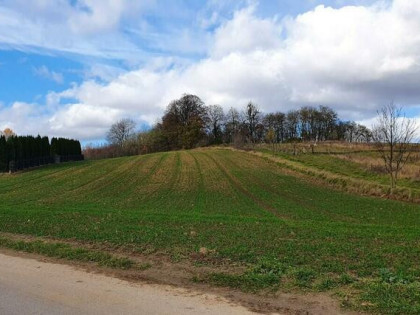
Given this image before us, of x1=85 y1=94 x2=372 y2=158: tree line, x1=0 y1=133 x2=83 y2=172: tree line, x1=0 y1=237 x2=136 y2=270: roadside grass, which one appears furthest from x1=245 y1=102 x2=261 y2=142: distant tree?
x1=0 y1=237 x2=136 y2=270: roadside grass

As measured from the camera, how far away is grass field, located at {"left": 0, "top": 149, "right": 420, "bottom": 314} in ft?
25.4

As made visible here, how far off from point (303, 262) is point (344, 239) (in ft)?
11.9

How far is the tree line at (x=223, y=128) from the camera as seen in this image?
342 feet

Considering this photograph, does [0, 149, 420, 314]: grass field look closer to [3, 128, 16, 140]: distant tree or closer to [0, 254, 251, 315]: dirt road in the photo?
[0, 254, 251, 315]: dirt road

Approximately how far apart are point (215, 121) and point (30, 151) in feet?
190

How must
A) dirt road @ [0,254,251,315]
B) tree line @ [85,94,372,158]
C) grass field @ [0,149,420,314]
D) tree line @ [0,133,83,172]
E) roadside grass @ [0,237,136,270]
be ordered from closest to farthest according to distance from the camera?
dirt road @ [0,254,251,315]
grass field @ [0,149,420,314]
roadside grass @ [0,237,136,270]
tree line @ [0,133,83,172]
tree line @ [85,94,372,158]

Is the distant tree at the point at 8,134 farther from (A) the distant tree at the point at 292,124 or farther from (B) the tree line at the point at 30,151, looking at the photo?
(A) the distant tree at the point at 292,124

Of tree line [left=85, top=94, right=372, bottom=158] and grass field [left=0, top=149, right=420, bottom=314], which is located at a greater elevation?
tree line [left=85, top=94, right=372, bottom=158]

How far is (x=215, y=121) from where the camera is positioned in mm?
113312

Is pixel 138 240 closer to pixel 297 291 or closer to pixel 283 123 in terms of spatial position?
pixel 297 291

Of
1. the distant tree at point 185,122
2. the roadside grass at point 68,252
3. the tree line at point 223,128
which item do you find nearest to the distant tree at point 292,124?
the tree line at point 223,128

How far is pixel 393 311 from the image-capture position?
6176 mm

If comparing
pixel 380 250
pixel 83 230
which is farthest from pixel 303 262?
pixel 83 230

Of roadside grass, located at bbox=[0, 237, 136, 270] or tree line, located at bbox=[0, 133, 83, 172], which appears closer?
roadside grass, located at bbox=[0, 237, 136, 270]
